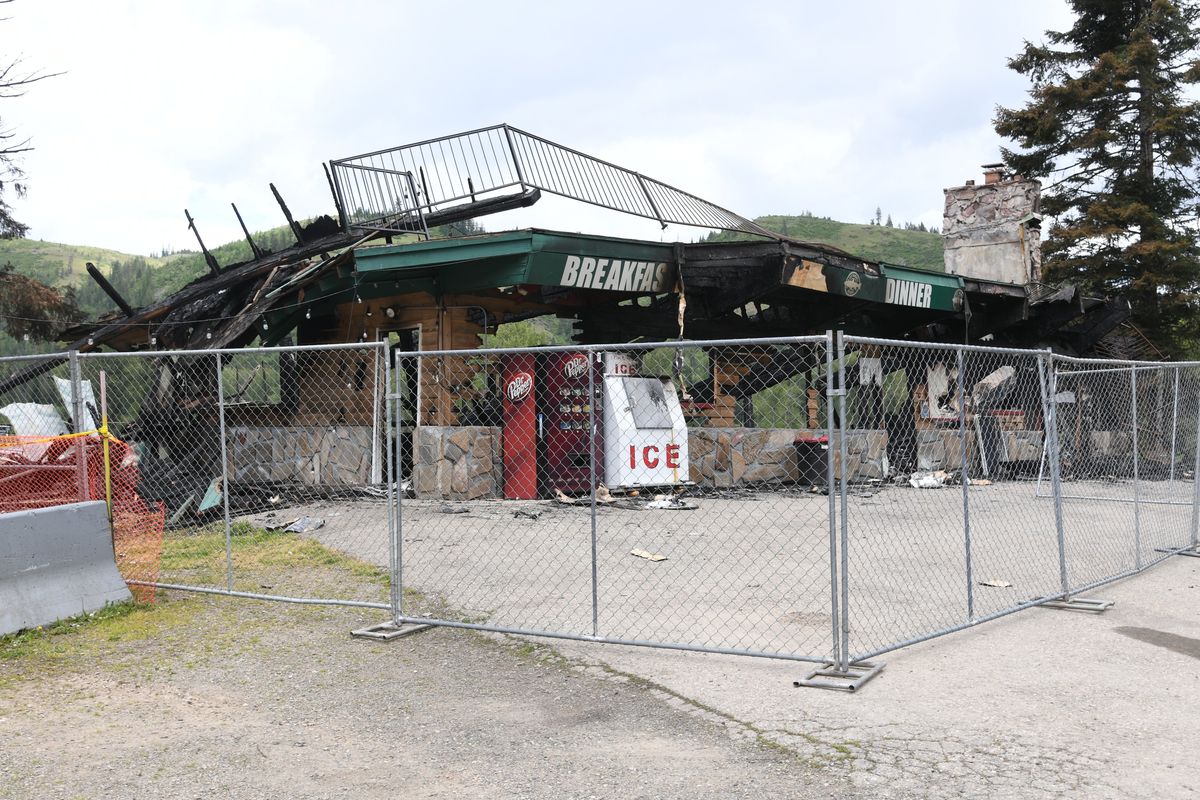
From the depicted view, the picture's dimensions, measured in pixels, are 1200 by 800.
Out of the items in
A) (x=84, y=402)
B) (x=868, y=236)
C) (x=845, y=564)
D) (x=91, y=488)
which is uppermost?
(x=868, y=236)

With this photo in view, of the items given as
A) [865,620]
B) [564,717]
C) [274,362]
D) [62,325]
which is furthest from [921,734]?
[62,325]

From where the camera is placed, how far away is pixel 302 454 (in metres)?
16.4

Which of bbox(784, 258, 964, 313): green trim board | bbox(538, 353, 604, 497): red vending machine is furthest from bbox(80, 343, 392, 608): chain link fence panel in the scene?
bbox(784, 258, 964, 313): green trim board

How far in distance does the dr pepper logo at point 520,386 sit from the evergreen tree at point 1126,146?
61.6 ft

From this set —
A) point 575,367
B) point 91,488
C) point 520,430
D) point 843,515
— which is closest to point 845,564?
point 843,515

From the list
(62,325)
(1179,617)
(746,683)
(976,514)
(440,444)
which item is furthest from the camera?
(62,325)

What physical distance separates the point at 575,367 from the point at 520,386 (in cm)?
95

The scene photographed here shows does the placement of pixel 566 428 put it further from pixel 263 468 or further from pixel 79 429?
pixel 79 429

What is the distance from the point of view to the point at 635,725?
4824 mm

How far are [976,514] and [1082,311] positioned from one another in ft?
32.6

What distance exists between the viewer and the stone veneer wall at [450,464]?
48.6 ft

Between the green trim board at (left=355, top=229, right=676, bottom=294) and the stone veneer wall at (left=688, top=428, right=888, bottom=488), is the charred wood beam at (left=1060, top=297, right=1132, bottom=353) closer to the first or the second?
the stone veneer wall at (left=688, top=428, right=888, bottom=488)

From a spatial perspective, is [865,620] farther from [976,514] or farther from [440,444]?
[440,444]

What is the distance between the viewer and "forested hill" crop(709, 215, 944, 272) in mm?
100375
